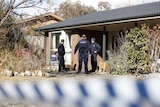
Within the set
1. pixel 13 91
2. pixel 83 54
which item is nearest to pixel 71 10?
pixel 83 54

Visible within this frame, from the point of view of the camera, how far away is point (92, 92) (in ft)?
6.83

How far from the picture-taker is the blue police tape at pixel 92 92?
5.70 feet

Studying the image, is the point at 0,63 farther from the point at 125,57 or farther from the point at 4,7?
the point at 125,57

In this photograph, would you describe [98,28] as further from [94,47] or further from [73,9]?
[73,9]

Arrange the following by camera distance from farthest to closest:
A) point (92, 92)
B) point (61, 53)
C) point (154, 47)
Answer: point (61, 53)
point (154, 47)
point (92, 92)

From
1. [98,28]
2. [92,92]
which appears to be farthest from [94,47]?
[92,92]

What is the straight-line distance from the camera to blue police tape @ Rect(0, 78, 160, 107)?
5.70 ft

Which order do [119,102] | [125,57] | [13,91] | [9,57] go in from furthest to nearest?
→ [9,57] < [125,57] < [13,91] < [119,102]

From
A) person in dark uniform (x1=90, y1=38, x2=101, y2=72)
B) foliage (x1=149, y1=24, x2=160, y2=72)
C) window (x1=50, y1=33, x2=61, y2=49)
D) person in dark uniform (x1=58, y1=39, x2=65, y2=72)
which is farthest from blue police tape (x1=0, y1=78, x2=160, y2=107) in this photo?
window (x1=50, y1=33, x2=61, y2=49)

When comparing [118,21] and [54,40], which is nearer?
[118,21]

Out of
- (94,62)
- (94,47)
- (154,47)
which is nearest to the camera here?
(154,47)

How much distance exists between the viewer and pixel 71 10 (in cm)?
5412

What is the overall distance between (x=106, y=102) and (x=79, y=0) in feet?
186

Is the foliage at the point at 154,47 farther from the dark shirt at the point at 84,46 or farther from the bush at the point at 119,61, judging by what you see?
the dark shirt at the point at 84,46
